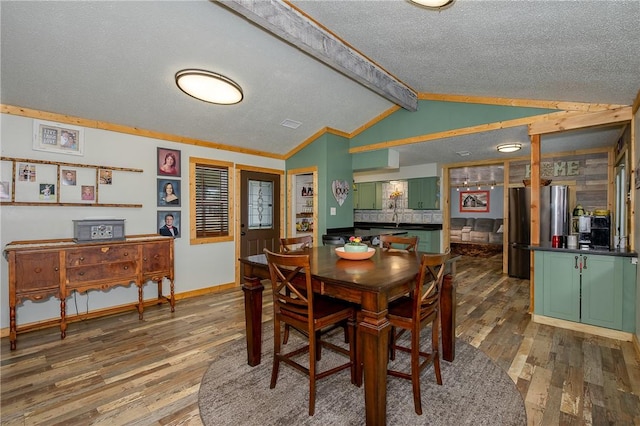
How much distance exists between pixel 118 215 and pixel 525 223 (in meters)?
6.58

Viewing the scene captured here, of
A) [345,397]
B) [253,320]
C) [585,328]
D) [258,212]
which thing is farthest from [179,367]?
[585,328]

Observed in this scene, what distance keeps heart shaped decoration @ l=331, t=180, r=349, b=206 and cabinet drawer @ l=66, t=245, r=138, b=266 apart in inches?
119

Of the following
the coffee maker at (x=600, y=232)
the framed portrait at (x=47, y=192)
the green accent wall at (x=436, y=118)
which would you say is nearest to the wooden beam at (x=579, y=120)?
the green accent wall at (x=436, y=118)

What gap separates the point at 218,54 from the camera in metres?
2.91

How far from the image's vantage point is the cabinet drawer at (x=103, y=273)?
313 centimetres

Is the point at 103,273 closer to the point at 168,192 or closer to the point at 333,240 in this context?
the point at 168,192

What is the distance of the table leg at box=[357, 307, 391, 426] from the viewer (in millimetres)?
1685

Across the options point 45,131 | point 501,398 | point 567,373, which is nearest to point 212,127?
point 45,131

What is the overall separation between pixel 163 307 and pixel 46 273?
1.39 metres

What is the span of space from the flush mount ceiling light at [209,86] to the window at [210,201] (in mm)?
1496

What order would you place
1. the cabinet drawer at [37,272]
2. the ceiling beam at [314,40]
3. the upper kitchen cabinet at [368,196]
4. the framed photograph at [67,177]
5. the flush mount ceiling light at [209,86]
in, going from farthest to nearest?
1. the upper kitchen cabinet at [368,196]
2. the framed photograph at [67,177]
3. the flush mount ceiling light at [209,86]
4. the cabinet drawer at [37,272]
5. the ceiling beam at [314,40]

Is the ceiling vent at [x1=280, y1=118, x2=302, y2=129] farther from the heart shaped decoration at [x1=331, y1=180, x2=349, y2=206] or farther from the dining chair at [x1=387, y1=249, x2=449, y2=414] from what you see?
the dining chair at [x1=387, y1=249, x2=449, y2=414]

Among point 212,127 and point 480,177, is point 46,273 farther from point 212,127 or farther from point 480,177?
point 480,177

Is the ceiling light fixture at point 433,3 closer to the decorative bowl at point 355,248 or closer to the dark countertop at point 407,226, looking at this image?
the decorative bowl at point 355,248
